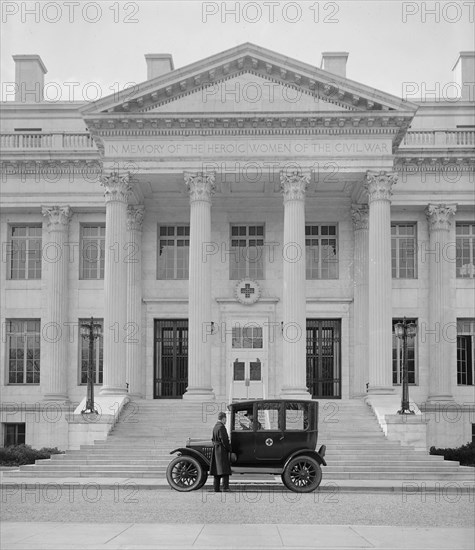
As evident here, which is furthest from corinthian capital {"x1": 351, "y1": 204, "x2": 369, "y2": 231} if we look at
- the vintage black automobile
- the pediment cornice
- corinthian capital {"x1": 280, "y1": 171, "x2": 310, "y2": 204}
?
the vintage black automobile

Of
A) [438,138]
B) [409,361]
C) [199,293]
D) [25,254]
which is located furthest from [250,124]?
[409,361]

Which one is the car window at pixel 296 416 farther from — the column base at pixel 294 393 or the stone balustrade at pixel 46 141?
the stone balustrade at pixel 46 141

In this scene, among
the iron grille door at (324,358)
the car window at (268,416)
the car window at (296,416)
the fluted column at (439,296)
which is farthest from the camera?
the iron grille door at (324,358)

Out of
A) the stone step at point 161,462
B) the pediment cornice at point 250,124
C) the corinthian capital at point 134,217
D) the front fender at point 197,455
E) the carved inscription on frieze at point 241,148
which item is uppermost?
the pediment cornice at point 250,124

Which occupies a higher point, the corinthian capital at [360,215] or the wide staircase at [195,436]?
the corinthian capital at [360,215]

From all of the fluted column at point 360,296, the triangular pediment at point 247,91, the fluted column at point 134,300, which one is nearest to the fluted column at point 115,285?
the triangular pediment at point 247,91

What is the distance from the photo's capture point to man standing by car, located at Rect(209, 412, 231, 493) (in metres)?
26.0

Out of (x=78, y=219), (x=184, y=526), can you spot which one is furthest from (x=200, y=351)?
(x=184, y=526)

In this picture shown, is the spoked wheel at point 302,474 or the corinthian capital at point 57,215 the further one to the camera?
the corinthian capital at point 57,215

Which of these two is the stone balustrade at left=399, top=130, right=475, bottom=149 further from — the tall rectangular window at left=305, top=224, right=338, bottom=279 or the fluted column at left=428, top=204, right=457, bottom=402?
the tall rectangular window at left=305, top=224, right=338, bottom=279

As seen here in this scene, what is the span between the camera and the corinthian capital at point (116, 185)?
43.3 metres

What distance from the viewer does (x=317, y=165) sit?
141ft

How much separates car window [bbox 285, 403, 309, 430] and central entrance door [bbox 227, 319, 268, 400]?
771 inches

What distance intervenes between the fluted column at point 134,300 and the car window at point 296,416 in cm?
1983
